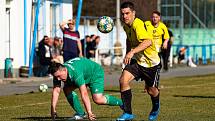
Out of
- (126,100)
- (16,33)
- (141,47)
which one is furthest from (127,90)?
(16,33)

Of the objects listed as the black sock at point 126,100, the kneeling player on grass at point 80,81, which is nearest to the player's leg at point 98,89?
the kneeling player on grass at point 80,81

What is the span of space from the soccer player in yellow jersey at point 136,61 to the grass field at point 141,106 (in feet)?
2.50

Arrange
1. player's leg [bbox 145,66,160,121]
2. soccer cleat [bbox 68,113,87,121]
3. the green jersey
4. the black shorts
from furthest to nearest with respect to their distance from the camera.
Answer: soccer cleat [bbox 68,113,87,121] < player's leg [bbox 145,66,160,121] < the black shorts < the green jersey

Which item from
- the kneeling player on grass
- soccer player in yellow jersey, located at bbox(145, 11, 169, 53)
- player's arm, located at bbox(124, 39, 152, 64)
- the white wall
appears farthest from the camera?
the white wall

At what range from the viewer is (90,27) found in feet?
129

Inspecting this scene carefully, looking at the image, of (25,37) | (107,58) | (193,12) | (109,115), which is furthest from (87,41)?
(109,115)

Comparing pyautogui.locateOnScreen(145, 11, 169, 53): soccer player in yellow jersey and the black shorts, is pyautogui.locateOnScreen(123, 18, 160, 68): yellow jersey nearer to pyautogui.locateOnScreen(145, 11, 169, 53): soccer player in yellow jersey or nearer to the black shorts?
the black shorts

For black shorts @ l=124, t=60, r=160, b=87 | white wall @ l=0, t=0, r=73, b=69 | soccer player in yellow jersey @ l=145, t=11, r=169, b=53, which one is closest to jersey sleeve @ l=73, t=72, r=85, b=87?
black shorts @ l=124, t=60, r=160, b=87

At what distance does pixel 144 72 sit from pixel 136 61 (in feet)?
0.82

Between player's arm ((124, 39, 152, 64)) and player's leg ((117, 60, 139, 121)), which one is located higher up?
player's arm ((124, 39, 152, 64))

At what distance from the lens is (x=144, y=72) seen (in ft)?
46.1

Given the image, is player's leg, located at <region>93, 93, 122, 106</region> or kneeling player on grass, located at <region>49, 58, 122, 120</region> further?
player's leg, located at <region>93, 93, 122, 106</region>

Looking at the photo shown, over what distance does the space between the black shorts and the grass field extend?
0.76 meters

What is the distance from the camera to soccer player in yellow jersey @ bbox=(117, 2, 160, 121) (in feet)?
44.3
